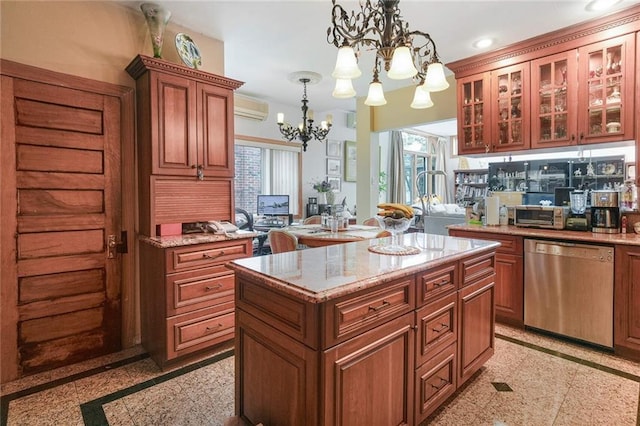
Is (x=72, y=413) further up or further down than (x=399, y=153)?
further down

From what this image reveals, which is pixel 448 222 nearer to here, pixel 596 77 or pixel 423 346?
pixel 596 77

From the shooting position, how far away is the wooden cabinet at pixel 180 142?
8.45 ft

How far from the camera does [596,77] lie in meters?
2.88

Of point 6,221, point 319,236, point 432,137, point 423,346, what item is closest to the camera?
point 423,346

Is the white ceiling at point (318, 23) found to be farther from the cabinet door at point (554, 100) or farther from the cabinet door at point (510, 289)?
the cabinet door at point (510, 289)

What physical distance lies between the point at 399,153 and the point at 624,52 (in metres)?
5.79

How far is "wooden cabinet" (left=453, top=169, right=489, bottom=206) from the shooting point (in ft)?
32.0

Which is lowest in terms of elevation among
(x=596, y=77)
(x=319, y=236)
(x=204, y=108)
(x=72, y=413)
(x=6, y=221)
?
(x=72, y=413)

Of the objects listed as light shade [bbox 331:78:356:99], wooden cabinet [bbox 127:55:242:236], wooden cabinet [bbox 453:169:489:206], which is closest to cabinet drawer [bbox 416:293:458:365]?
light shade [bbox 331:78:356:99]

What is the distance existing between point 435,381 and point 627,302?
185cm

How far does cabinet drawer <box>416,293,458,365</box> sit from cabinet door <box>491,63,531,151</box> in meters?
2.24

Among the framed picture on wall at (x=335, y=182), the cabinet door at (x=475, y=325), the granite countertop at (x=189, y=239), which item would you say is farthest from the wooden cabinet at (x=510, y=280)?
the framed picture on wall at (x=335, y=182)

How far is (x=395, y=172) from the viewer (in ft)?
27.7

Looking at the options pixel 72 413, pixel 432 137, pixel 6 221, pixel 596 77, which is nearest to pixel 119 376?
pixel 72 413
